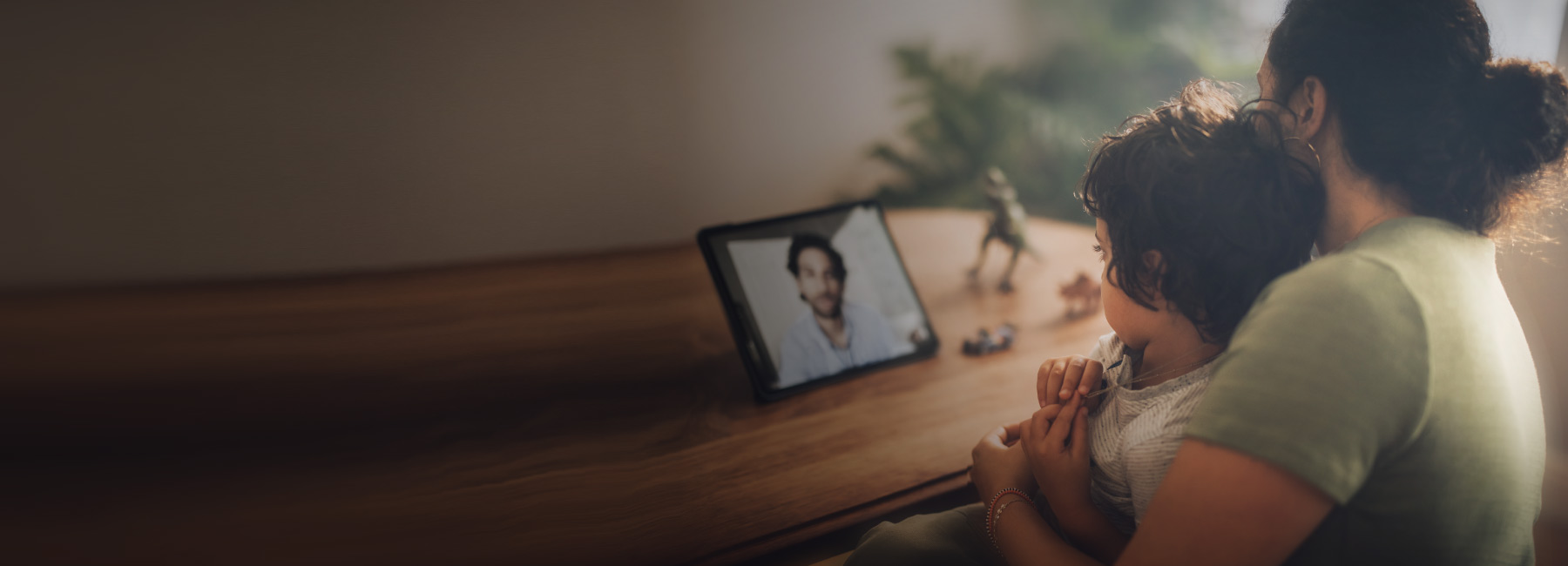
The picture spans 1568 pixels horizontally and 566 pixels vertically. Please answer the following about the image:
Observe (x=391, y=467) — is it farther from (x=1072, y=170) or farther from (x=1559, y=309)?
(x=1559, y=309)

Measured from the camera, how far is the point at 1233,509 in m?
0.38

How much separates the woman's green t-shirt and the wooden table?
40 centimetres

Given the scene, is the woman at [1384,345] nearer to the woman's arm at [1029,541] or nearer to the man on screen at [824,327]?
the woman's arm at [1029,541]

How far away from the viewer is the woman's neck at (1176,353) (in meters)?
0.55

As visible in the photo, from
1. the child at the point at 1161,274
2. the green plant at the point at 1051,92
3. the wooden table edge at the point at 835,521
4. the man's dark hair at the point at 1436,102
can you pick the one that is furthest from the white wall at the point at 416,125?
the man's dark hair at the point at 1436,102

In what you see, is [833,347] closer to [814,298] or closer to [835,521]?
[814,298]

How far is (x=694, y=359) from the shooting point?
1.00 meters

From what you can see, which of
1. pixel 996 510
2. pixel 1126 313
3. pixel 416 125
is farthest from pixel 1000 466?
pixel 416 125

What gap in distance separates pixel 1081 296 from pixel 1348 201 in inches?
26.7

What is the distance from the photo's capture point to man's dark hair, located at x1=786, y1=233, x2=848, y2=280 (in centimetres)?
97

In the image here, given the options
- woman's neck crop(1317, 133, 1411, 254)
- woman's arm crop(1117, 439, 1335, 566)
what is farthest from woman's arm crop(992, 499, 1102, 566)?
woman's neck crop(1317, 133, 1411, 254)

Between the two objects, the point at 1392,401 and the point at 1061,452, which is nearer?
the point at 1392,401

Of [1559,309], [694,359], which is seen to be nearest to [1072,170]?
[1559,309]

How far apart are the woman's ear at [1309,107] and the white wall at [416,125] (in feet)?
2.89
